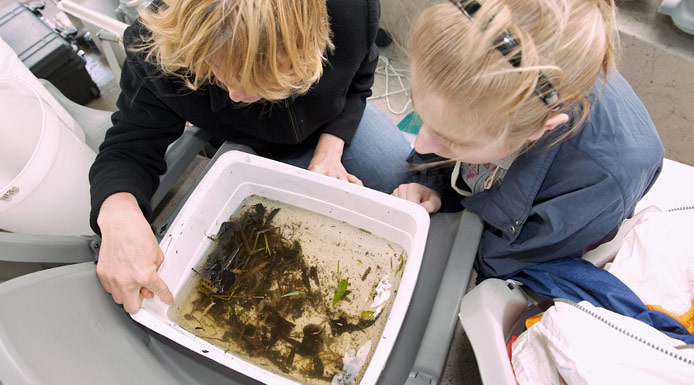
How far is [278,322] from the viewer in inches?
31.0

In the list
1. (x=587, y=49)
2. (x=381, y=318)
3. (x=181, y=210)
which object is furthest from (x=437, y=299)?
(x=181, y=210)

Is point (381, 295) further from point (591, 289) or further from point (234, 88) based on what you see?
point (234, 88)

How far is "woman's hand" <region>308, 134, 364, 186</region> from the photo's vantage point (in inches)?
37.1

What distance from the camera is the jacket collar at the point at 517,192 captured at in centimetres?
62

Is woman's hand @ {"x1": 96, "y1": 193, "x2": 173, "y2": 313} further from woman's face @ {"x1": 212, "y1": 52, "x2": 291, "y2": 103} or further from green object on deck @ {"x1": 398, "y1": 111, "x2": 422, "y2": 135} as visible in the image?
green object on deck @ {"x1": 398, "y1": 111, "x2": 422, "y2": 135}

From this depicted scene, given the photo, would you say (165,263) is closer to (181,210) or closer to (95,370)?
(181,210)

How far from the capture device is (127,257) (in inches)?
26.2

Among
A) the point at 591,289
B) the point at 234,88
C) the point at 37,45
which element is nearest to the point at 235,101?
the point at 234,88

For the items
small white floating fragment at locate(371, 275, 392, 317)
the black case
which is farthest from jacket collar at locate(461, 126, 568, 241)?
the black case

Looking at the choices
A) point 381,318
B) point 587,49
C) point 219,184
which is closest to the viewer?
point 587,49

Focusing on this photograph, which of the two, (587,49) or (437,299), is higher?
(587,49)

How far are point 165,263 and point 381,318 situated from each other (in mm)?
425

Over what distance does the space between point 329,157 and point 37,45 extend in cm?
114

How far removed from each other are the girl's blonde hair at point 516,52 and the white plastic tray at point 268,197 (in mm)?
294
